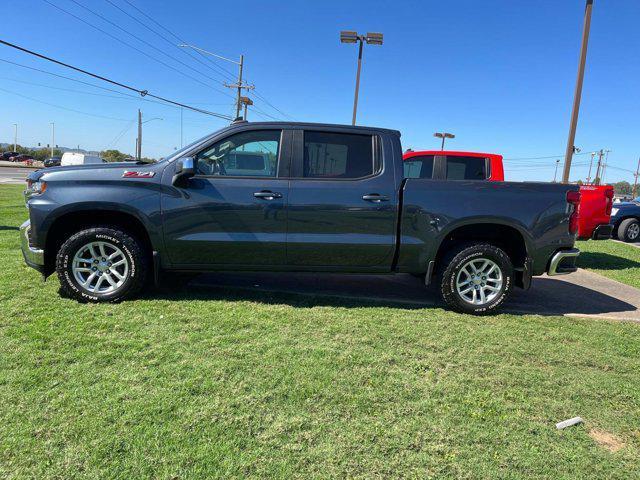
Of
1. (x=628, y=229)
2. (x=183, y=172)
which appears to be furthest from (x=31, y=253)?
(x=628, y=229)

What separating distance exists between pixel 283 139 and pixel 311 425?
2910 mm

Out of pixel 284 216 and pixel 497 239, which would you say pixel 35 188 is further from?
pixel 497 239

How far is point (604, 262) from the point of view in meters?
8.54

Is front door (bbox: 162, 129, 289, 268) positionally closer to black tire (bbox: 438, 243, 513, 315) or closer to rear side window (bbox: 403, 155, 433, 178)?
black tire (bbox: 438, 243, 513, 315)

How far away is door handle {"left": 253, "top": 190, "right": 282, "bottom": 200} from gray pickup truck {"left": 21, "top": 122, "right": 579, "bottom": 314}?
1 centimetres

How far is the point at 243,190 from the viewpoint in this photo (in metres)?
4.33

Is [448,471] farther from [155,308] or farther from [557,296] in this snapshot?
[557,296]

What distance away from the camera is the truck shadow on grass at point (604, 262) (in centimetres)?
816

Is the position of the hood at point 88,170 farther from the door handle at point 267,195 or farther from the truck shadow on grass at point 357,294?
the truck shadow on grass at point 357,294

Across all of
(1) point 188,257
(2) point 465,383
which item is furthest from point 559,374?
(1) point 188,257

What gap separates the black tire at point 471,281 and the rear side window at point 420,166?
372cm

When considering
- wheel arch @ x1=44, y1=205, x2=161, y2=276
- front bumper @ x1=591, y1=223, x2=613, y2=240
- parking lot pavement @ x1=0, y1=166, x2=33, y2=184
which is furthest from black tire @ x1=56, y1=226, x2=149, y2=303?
parking lot pavement @ x1=0, y1=166, x2=33, y2=184

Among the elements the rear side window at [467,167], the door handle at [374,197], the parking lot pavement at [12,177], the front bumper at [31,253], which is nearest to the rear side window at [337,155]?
the door handle at [374,197]

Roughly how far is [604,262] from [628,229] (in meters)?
5.27
